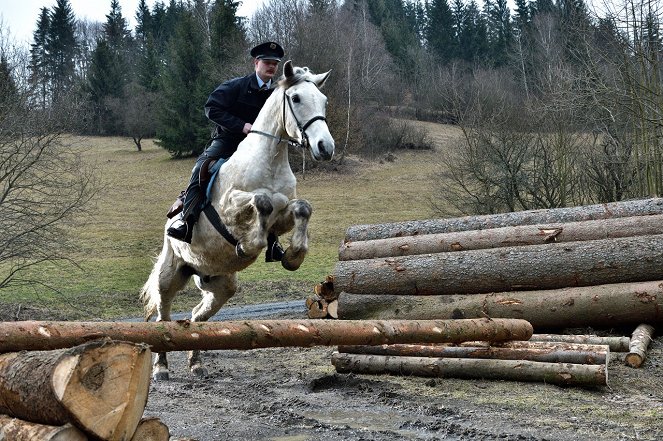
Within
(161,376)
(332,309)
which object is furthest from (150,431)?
(332,309)

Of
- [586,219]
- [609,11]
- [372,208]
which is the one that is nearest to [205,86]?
[372,208]

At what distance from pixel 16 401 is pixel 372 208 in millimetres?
32070

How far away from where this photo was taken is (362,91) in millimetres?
51469

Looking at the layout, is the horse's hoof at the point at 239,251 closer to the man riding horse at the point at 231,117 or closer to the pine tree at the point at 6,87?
the man riding horse at the point at 231,117

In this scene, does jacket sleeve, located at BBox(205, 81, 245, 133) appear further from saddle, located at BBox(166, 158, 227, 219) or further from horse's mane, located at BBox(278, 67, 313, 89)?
horse's mane, located at BBox(278, 67, 313, 89)

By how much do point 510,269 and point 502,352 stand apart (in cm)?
195

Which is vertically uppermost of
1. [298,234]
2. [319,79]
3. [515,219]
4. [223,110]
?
[319,79]

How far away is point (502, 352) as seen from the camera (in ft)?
25.7

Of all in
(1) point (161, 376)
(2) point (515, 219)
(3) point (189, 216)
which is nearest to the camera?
(3) point (189, 216)

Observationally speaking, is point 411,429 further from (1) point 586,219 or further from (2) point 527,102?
(2) point 527,102

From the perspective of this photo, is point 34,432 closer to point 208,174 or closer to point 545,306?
point 208,174

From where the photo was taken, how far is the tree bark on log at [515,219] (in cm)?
1039

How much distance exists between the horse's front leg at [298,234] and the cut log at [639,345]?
3.32 m

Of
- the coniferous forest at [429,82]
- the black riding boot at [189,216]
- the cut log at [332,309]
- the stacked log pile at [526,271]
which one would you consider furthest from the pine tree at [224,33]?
the black riding boot at [189,216]
